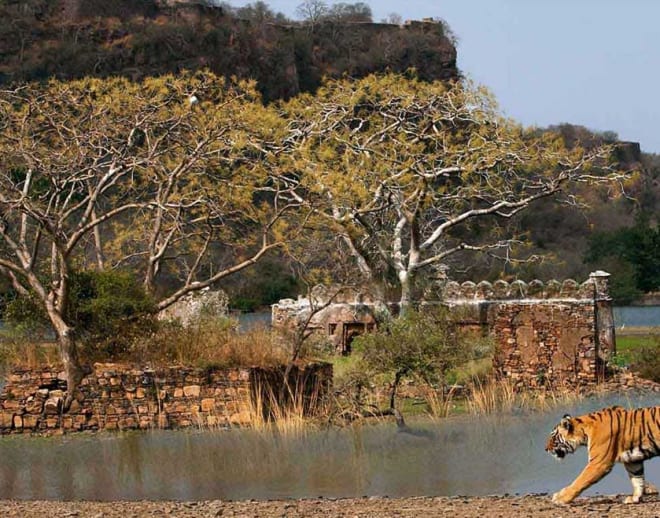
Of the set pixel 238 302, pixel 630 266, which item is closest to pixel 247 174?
pixel 238 302

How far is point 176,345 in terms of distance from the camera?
19969mm

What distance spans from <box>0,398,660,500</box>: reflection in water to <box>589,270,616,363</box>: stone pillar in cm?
899

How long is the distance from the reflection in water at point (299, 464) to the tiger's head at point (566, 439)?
1.60 metres

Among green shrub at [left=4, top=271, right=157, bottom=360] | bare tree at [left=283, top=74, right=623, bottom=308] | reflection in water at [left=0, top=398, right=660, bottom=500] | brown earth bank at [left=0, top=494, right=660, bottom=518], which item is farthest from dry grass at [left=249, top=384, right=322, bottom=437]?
bare tree at [left=283, top=74, right=623, bottom=308]

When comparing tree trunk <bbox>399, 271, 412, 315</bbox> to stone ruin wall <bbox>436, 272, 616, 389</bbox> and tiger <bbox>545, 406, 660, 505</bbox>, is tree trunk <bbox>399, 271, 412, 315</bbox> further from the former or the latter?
tiger <bbox>545, 406, 660, 505</bbox>

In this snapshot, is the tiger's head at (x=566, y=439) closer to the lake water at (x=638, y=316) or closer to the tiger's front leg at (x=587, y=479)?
the tiger's front leg at (x=587, y=479)

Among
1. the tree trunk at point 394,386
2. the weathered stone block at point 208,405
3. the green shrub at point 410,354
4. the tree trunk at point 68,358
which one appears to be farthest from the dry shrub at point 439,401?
the tree trunk at point 68,358

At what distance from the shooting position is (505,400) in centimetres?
2044

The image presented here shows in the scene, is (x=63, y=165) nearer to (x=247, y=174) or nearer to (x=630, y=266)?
(x=247, y=174)

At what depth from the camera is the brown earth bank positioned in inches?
459

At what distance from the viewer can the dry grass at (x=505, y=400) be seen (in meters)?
19.6

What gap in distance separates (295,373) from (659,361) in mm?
10601

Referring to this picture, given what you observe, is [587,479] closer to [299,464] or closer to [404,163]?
[299,464]

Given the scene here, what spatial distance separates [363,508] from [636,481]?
8.69 ft
